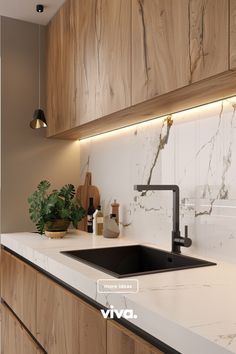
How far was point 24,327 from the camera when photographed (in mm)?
2062

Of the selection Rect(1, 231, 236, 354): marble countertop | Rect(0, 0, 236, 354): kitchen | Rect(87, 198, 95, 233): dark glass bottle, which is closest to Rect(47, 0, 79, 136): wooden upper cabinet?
Rect(0, 0, 236, 354): kitchen

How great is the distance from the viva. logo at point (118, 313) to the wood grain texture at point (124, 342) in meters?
0.02

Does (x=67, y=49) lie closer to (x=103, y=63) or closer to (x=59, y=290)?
(x=103, y=63)

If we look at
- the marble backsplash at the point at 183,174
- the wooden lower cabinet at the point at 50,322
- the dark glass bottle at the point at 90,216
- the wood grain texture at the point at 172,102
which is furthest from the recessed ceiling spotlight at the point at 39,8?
the wooden lower cabinet at the point at 50,322

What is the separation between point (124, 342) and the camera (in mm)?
1058

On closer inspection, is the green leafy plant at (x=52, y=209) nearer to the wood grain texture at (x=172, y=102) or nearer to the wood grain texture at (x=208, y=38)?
the wood grain texture at (x=172, y=102)

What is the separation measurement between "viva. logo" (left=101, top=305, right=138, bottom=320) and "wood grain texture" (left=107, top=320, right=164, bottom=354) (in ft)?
0.08

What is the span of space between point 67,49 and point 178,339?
205cm

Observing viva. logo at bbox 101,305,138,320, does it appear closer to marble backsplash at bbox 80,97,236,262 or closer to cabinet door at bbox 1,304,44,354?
marble backsplash at bbox 80,97,236,262

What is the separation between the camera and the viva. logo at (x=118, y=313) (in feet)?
3.42

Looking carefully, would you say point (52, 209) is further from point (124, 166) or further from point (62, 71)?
point (62, 71)

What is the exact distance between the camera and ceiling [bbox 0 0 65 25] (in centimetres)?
248

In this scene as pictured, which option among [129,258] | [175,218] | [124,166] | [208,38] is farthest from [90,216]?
[208,38]

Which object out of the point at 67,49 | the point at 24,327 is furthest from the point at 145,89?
the point at 24,327
